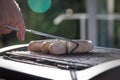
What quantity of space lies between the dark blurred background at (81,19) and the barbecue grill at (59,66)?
5.12ft

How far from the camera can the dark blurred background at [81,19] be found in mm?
3300

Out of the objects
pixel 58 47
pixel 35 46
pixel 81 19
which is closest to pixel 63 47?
pixel 58 47

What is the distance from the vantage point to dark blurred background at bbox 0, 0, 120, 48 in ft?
10.8

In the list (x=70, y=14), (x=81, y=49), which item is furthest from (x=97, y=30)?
(x=81, y=49)

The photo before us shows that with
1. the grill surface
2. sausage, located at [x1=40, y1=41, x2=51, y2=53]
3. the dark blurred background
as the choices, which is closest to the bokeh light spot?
the dark blurred background

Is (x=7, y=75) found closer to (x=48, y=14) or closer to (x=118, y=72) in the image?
(x=118, y=72)

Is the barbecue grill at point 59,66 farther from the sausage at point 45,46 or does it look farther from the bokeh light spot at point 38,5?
the bokeh light spot at point 38,5

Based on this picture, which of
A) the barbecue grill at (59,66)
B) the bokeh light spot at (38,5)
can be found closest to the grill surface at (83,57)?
the barbecue grill at (59,66)

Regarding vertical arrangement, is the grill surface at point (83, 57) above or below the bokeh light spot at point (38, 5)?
below

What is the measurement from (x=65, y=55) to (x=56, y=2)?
6.67 ft

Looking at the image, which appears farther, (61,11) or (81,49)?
(61,11)

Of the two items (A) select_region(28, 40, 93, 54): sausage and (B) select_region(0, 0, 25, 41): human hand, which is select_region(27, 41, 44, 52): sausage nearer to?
(A) select_region(28, 40, 93, 54): sausage

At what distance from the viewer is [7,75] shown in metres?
1.42

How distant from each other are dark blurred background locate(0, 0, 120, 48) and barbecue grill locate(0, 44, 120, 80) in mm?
1561
